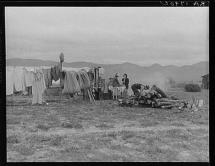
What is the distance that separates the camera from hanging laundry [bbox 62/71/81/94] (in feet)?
14.5

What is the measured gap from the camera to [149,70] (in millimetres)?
4332

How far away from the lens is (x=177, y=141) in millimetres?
4352

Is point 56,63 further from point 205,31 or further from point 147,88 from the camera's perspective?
point 205,31

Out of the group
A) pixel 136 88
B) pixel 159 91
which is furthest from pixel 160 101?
pixel 136 88

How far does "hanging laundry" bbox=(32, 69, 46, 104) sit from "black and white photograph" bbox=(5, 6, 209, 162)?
12 millimetres

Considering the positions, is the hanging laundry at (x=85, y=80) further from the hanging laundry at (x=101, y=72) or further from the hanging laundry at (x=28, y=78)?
the hanging laundry at (x=28, y=78)

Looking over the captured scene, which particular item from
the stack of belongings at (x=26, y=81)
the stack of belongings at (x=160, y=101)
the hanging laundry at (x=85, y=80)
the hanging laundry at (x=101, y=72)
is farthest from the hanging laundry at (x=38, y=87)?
the stack of belongings at (x=160, y=101)

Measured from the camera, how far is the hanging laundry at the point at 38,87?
4367mm

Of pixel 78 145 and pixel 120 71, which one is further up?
pixel 120 71

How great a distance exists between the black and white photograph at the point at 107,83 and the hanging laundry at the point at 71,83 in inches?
0.5

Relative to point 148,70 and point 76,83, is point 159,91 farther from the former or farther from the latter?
point 76,83
